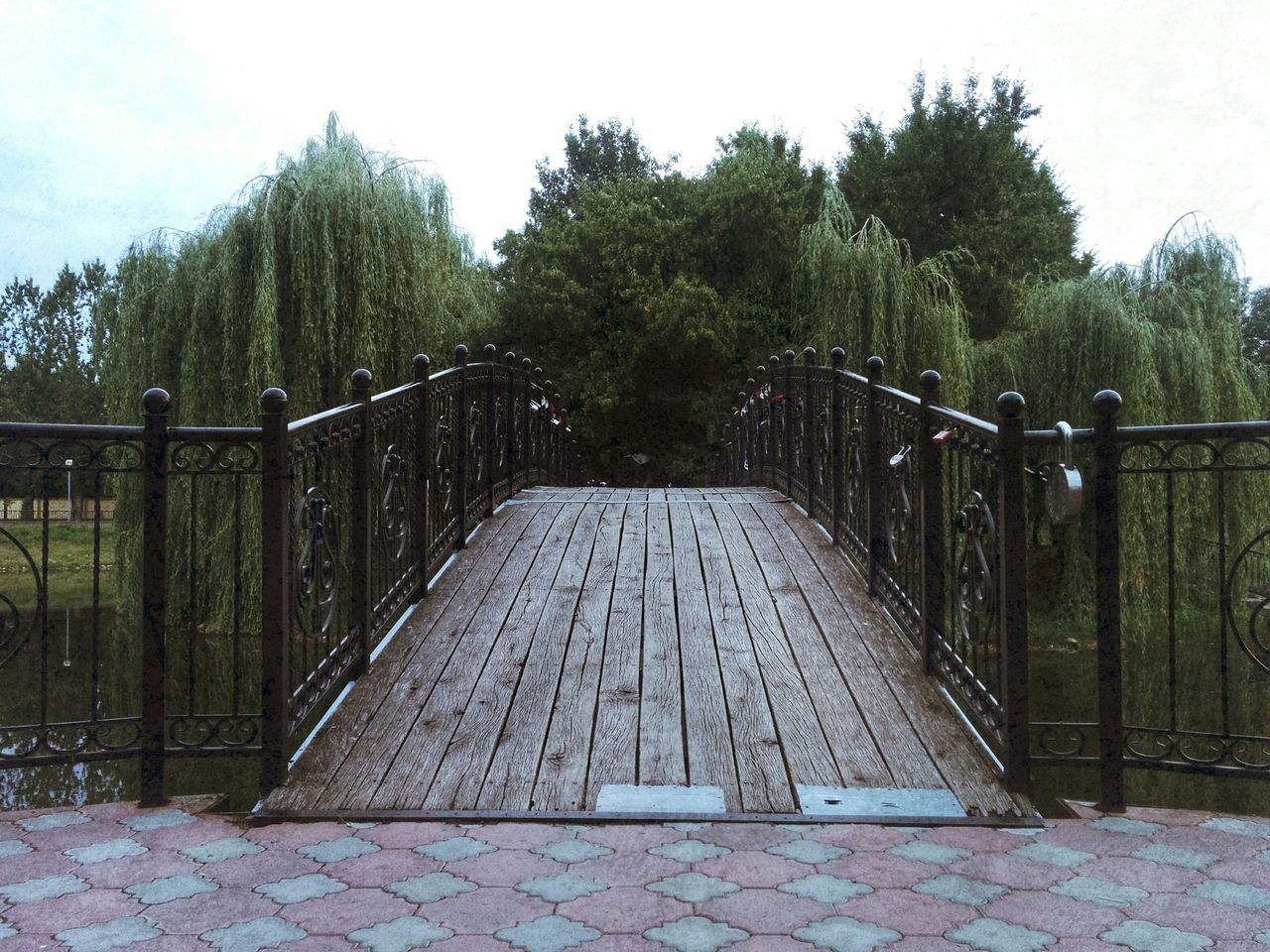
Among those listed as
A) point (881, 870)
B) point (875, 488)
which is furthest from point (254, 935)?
point (875, 488)

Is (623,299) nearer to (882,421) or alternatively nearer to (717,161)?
(717,161)

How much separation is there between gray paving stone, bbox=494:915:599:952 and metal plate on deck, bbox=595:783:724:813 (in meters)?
0.84

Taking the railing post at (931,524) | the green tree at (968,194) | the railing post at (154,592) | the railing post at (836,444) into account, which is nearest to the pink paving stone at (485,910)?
the railing post at (154,592)

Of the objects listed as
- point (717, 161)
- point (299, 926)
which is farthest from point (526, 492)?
point (717, 161)

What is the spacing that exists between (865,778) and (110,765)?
38.2 ft

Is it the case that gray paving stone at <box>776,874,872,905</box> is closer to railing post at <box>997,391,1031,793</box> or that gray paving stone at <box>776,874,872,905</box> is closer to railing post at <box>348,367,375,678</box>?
railing post at <box>997,391,1031,793</box>

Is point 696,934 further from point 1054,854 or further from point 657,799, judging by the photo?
point 1054,854

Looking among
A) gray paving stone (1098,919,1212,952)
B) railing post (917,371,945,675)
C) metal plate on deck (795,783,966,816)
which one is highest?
railing post (917,371,945,675)

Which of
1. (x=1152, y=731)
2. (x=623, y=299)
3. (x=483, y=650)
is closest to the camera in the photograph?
(x=1152, y=731)

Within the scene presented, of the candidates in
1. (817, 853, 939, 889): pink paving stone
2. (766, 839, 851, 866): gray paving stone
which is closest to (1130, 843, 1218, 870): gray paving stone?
(817, 853, 939, 889): pink paving stone

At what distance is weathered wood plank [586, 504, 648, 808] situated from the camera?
396 cm

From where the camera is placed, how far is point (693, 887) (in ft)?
9.87

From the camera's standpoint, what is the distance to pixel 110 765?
42.6 ft

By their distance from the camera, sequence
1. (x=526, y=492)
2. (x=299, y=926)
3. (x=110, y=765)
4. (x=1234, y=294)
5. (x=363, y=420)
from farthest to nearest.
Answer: (x=1234, y=294)
(x=110, y=765)
(x=526, y=492)
(x=363, y=420)
(x=299, y=926)
